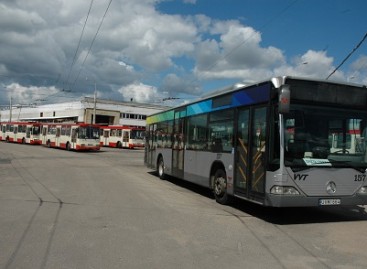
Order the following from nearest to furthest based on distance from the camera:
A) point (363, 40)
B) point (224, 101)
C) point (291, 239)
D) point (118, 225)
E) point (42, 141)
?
point (291, 239)
point (118, 225)
point (224, 101)
point (363, 40)
point (42, 141)

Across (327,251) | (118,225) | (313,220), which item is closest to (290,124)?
(313,220)

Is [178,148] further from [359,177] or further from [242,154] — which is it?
[359,177]

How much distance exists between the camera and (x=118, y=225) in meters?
8.12

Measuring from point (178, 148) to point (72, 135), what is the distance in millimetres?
26624

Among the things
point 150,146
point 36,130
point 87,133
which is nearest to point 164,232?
point 150,146

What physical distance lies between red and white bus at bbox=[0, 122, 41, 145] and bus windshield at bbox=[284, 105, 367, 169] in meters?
45.9

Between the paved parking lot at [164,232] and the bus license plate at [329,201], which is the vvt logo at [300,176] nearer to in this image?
the bus license plate at [329,201]

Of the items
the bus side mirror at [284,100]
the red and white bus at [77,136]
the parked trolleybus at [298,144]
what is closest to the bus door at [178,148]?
the parked trolleybus at [298,144]

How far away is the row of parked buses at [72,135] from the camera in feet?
128

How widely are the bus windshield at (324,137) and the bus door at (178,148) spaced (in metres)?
6.50

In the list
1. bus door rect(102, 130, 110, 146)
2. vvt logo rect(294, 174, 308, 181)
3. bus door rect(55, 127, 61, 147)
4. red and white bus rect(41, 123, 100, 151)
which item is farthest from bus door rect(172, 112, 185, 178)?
bus door rect(102, 130, 110, 146)

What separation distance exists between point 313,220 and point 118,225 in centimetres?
422

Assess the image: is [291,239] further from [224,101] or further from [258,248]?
[224,101]

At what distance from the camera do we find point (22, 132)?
176 feet
